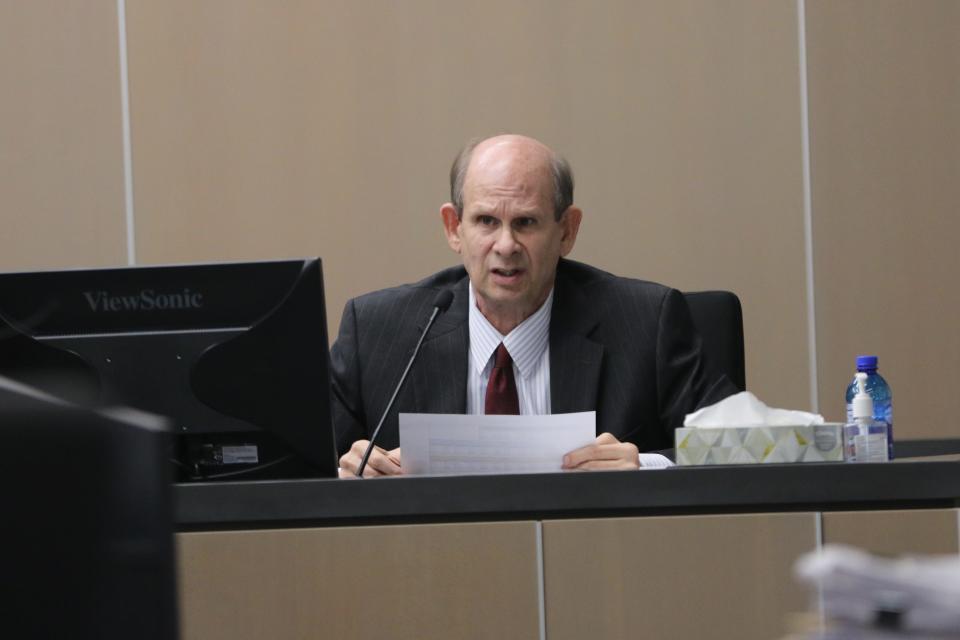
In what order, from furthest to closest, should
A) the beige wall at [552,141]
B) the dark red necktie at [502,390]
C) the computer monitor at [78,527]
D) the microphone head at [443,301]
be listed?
the beige wall at [552,141]
the dark red necktie at [502,390]
the microphone head at [443,301]
the computer monitor at [78,527]

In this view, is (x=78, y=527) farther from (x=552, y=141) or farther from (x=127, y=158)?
(x=127, y=158)

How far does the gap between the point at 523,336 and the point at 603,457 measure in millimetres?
704

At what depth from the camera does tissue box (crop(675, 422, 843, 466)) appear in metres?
1.82

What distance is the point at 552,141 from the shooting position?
12.2ft

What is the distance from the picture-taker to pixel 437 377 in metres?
2.70

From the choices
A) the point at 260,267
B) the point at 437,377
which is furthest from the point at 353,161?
the point at 260,267

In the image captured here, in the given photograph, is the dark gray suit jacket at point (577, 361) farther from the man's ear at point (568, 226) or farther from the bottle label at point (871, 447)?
the bottle label at point (871, 447)

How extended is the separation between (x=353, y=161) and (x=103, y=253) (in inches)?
29.6

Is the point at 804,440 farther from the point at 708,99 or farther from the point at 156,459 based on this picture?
the point at 708,99

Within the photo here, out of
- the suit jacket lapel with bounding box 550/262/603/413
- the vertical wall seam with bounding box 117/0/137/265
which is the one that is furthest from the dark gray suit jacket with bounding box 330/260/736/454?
the vertical wall seam with bounding box 117/0/137/265

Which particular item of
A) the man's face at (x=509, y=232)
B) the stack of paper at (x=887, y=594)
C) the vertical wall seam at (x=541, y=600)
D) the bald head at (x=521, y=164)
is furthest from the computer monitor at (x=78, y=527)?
the bald head at (x=521, y=164)

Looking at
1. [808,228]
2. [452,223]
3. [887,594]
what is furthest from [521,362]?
[887,594]

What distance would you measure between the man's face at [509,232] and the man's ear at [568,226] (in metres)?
0.02

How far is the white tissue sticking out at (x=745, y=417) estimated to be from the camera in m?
1.87
